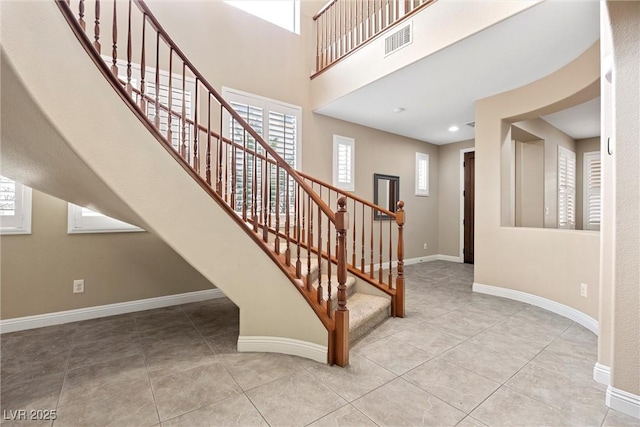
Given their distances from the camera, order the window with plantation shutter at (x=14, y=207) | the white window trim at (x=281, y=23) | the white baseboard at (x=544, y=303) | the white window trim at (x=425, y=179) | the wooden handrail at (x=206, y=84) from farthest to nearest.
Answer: the white window trim at (x=425, y=179) → the white window trim at (x=281, y=23) → the white baseboard at (x=544, y=303) → the window with plantation shutter at (x=14, y=207) → the wooden handrail at (x=206, y=84)

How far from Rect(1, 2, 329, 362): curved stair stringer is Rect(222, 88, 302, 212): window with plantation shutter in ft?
5.41

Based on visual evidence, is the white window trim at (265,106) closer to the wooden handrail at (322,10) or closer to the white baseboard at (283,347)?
the wooden handrail at (322,10)

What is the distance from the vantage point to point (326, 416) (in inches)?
61.1

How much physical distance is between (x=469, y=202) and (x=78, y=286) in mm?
6448

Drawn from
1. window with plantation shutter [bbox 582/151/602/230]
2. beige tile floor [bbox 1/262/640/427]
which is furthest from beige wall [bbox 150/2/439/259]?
window with plantation shutter [bbox 582/151/602/230]

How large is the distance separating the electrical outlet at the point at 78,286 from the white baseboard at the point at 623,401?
4333 mm

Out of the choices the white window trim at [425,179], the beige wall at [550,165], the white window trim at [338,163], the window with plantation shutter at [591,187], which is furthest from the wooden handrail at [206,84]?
the window with plantation shutter at [591,187]

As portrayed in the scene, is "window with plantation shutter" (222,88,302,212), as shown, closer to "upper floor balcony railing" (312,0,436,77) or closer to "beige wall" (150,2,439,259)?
"beige wall" (150,2,439,259)

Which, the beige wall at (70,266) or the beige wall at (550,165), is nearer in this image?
the beige wall at (70,266)

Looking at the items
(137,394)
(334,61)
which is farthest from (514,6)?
(137,394)

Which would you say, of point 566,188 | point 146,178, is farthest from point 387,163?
point 146,178

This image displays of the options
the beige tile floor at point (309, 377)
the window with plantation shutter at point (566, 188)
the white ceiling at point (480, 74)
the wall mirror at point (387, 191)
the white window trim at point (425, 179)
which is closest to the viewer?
the beige tile floor at point (309, 377)

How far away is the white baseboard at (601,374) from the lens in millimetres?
1838

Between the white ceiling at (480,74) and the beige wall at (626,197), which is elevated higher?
the white ceiling at (480,74)
